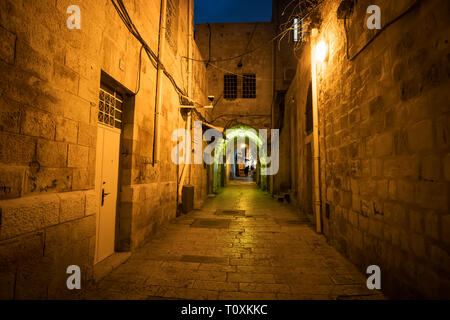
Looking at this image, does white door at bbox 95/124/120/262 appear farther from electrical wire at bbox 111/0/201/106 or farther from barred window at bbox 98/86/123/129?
electrical wire at bbox 111/0/201/106

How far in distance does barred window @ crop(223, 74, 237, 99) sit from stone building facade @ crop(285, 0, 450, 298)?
8.66 metres

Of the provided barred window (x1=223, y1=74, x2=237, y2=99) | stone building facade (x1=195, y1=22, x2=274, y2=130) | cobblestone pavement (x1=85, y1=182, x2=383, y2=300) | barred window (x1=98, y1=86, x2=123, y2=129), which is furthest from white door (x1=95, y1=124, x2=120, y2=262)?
barred window (x1=223, y1=74, x2=237, y2=99)

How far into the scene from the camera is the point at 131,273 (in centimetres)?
311

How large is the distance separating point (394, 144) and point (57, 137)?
4.03 m

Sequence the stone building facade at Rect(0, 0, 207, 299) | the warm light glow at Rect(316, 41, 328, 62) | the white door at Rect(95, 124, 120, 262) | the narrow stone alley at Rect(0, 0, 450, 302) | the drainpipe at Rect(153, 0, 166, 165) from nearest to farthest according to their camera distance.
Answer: the stone building facade at Rect(0, 0, 207, 299) → the narrow stone alley at Rect(0, 0, 450, 302) → the white door at Rect(95, 124, 120, 262) → the warm light glow at Rect(316, 41, 328, 62) → the drainpipe at Rect(153, 0, 166, 165)

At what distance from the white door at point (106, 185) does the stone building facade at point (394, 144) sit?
171 inches

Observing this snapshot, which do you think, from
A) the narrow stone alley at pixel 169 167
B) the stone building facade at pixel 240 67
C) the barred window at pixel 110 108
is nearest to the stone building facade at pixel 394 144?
the narrow stone alley at pixel 169 167

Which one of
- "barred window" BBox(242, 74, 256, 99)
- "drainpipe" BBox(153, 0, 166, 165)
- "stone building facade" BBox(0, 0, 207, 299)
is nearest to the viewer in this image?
"stone building facade" BBox(0, 0, 207, 299)

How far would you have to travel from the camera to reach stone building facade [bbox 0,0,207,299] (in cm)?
179

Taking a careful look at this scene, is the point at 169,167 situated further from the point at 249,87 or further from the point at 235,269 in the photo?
the point at 249,87

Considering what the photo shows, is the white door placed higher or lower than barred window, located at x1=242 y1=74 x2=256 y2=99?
lower

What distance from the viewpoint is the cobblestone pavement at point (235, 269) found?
2.63 m

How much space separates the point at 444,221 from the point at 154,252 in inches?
165

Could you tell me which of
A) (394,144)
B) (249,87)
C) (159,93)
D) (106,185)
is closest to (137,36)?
(159,93)
